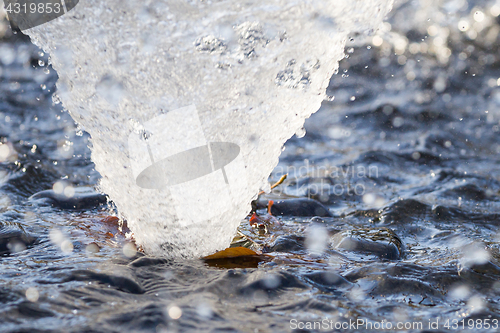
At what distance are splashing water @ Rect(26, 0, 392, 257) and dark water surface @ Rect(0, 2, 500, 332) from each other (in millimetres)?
293

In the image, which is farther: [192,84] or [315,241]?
[315,241]

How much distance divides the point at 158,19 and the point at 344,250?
1420 mm

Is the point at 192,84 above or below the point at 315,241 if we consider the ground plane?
above

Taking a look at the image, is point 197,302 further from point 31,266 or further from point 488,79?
point 488,79

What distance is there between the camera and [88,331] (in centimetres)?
138

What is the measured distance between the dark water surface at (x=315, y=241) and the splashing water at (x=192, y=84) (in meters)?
0.29

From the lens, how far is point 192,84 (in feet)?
5.98

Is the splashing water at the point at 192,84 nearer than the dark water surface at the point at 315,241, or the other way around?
the dark water surface at the point at 315,241

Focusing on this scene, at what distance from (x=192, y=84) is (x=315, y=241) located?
1109mm

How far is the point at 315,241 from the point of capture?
2.37 m

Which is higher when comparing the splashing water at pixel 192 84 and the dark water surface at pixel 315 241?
the splashing water at pixel 192 84

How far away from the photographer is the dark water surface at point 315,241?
156cm

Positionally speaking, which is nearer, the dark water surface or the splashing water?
the dark water surface

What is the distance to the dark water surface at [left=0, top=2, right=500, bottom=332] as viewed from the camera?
1.56 m
